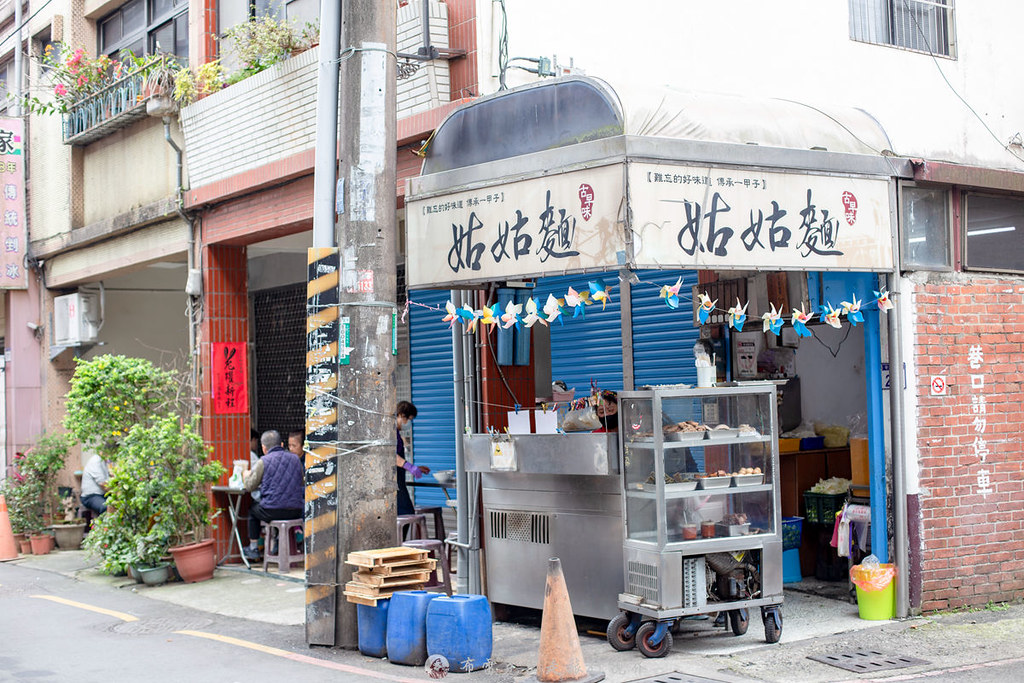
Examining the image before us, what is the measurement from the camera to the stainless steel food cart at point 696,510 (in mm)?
7738

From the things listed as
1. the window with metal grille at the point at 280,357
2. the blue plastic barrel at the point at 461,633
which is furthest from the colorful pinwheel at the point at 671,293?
the window with metal grille at the point at 280,357

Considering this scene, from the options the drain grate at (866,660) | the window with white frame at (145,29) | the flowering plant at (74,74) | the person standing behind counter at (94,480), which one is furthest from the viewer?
the flowering plant at (74,74)

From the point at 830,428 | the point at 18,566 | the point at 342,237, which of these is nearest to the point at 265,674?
the point at 342,237

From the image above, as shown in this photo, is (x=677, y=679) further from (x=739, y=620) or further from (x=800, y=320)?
(x=800, y=320)

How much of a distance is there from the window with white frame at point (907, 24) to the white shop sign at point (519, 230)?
191 inches

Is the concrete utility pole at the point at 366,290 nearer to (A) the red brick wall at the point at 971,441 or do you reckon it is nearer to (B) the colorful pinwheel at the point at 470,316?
(B) the colorful pinwheel at the point at 470,316

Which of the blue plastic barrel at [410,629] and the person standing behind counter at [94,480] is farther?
the person standing behind counter at [94,480]

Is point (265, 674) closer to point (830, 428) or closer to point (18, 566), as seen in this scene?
point (830, 428)

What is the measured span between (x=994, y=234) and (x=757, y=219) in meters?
3.04

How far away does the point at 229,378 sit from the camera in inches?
522

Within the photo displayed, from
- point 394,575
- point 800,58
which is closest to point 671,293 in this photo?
point 394,575

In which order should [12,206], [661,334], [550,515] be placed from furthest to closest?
[12,206]
[661,334]
[550,515]

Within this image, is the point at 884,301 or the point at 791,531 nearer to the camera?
the point at 884,301

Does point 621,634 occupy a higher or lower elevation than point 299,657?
higher
